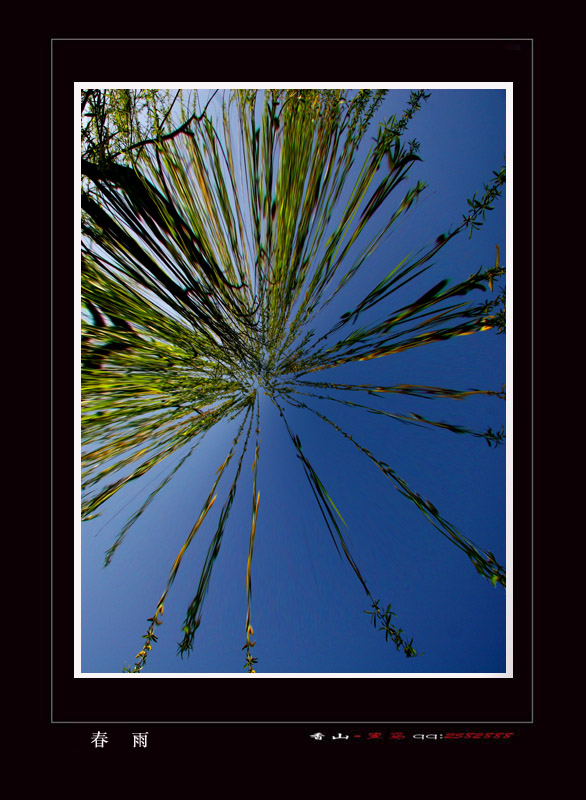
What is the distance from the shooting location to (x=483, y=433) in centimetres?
61

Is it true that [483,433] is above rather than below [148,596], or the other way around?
above

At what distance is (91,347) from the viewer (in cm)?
63

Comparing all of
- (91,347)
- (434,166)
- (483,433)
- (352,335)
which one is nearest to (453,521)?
(483,433)

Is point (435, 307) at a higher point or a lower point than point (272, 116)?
lower

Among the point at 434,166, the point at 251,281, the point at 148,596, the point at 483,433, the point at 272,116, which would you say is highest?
the point at 272,116

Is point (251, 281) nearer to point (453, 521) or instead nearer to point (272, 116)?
point (272, 116)

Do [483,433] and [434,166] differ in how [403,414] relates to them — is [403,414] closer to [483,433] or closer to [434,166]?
[483,433]

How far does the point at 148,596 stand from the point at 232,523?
0.90ft

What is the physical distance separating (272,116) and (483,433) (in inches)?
36.7
